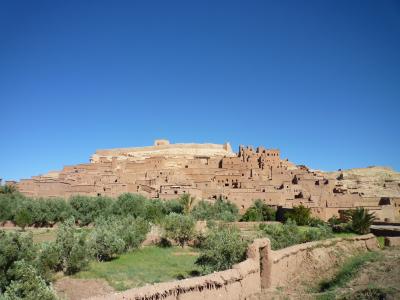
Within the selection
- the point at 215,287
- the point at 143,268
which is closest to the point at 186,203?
the point at 143,268

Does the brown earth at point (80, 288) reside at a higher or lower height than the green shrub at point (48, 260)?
lower

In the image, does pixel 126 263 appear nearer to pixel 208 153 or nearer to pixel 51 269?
pixel 51 269

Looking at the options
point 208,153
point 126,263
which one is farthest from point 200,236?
point 208,153

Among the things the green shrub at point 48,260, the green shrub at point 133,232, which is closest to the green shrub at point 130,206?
the green shrub at point 133,232

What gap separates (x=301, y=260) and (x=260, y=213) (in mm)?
23211

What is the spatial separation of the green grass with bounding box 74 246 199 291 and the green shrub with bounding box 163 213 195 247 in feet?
5.73

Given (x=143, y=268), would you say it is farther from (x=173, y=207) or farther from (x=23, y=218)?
(x=173, y=207)

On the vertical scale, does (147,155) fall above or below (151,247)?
above

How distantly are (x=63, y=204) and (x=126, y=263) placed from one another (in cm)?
1601

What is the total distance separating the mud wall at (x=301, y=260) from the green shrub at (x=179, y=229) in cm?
1089

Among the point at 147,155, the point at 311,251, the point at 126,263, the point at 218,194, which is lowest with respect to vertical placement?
the point at 126,263

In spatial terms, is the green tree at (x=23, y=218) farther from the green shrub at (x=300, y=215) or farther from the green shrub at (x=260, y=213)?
the green shrub at (x=300, y=215)

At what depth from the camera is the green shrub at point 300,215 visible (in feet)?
103

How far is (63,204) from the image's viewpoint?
32.1 meters
